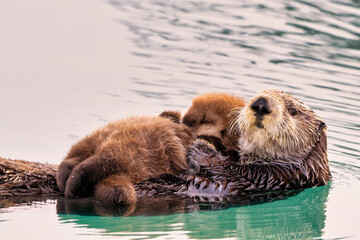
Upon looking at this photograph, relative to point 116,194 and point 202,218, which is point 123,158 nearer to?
point 116,194

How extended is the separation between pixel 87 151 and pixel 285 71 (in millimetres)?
5123

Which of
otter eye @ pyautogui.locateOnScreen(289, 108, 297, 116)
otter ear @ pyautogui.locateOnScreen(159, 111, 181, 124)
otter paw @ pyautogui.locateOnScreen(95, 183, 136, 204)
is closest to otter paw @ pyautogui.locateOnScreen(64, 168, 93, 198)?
otter paw @ pyautogui.locateOnScreen(95, 183, 136, 204)

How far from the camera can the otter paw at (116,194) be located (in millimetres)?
4660

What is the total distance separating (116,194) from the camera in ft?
15.3

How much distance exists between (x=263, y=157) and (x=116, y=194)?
132 cm

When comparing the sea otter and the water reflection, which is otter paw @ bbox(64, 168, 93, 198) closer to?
the water reflection

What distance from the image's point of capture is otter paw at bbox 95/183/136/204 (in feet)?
15.3

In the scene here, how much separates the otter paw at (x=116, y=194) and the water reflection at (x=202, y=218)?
8cm

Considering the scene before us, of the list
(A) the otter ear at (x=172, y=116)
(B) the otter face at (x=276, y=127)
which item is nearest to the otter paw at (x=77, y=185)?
(A) the otter ear at (x=172, y=116)

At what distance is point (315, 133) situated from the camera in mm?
5527

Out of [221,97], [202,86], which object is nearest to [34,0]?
[202,86]

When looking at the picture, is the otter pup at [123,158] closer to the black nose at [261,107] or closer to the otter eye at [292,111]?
the black nose at [261,107]

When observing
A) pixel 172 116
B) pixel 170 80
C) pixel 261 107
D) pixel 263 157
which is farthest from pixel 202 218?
pixel 170 80

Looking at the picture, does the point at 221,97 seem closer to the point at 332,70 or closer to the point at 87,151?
the point at 87,151
